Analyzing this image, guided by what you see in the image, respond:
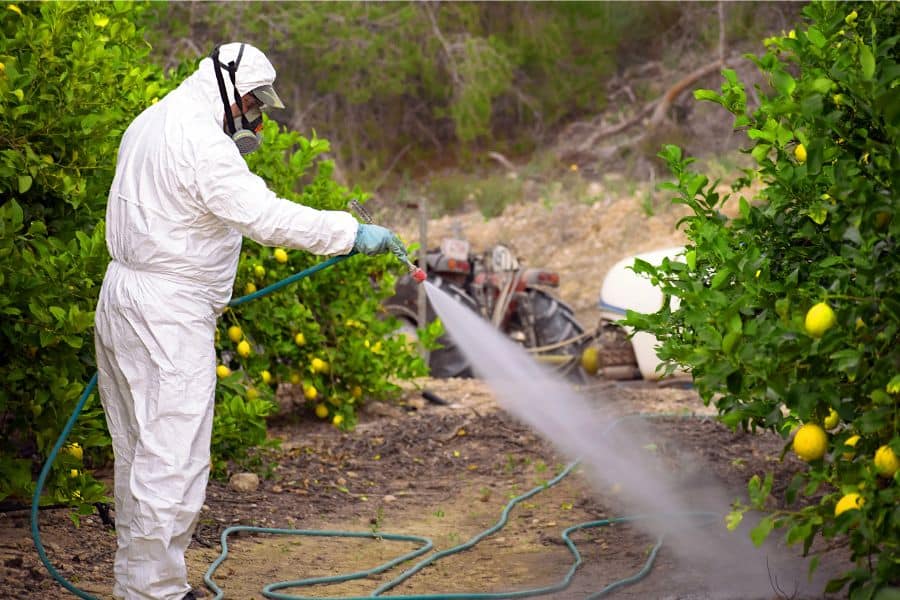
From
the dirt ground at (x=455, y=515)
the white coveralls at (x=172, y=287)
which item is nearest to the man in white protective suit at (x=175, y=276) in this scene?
the white coveralls at (x=172, y=287)

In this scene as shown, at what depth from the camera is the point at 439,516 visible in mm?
5523

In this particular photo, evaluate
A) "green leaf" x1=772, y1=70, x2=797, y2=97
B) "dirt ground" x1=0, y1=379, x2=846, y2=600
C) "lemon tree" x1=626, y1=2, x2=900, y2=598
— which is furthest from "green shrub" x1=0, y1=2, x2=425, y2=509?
"green leaf" x1=772, y1=70, x2=797, y2=97

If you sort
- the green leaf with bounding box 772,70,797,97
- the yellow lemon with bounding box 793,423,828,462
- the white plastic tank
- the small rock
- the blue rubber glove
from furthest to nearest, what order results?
the white plastic tank, the small rock, the blue rubber glove, the green leaf with bounding box 772,70,797,97, the yellow lemon with bounding box 793,423,828,462

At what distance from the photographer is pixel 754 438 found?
668 centimetres

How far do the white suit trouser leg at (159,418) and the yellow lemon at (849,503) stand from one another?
6.70ft

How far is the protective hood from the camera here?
3.82m

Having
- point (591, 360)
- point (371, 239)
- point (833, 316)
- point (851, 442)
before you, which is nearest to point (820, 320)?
point (833, 316)

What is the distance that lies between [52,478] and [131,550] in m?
0.71

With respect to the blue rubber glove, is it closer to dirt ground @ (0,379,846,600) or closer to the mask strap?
the mask strap

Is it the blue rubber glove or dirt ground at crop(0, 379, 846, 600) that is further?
dirt ground at crop(0, 379, 846, 600)

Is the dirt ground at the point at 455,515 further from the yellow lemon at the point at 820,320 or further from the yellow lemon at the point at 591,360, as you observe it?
the yellow lemon at the point at 591,360

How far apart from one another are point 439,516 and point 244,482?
3.41 ft

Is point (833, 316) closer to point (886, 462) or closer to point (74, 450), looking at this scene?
point (886, 462)

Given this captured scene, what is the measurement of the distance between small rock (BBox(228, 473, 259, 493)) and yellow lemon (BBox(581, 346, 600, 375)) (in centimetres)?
446
